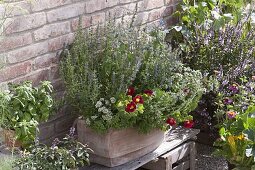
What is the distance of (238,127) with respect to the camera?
12.0ft

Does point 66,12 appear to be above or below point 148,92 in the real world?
above

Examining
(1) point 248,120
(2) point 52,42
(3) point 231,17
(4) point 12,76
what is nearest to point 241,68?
(3) point 231,17

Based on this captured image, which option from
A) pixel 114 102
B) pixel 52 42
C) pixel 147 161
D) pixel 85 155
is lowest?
pixel 147 161

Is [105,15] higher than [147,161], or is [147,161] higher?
[105,15]

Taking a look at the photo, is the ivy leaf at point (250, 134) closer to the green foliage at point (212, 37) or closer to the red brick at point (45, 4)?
the green foliage at point (212, 37)

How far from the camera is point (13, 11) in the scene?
332cm

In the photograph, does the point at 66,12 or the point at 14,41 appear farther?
the point at 66,12

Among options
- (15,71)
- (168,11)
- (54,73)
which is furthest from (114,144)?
(168,11)

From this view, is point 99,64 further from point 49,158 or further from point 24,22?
point 49,158

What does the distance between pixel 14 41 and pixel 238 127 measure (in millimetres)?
1547

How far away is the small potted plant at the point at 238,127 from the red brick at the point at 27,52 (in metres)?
1.30

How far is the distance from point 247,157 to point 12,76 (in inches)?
62.7

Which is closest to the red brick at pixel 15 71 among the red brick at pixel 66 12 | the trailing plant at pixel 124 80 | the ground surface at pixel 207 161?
the trailing plant at pixel 124 80

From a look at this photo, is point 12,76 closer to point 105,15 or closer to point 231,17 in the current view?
point 105,15
